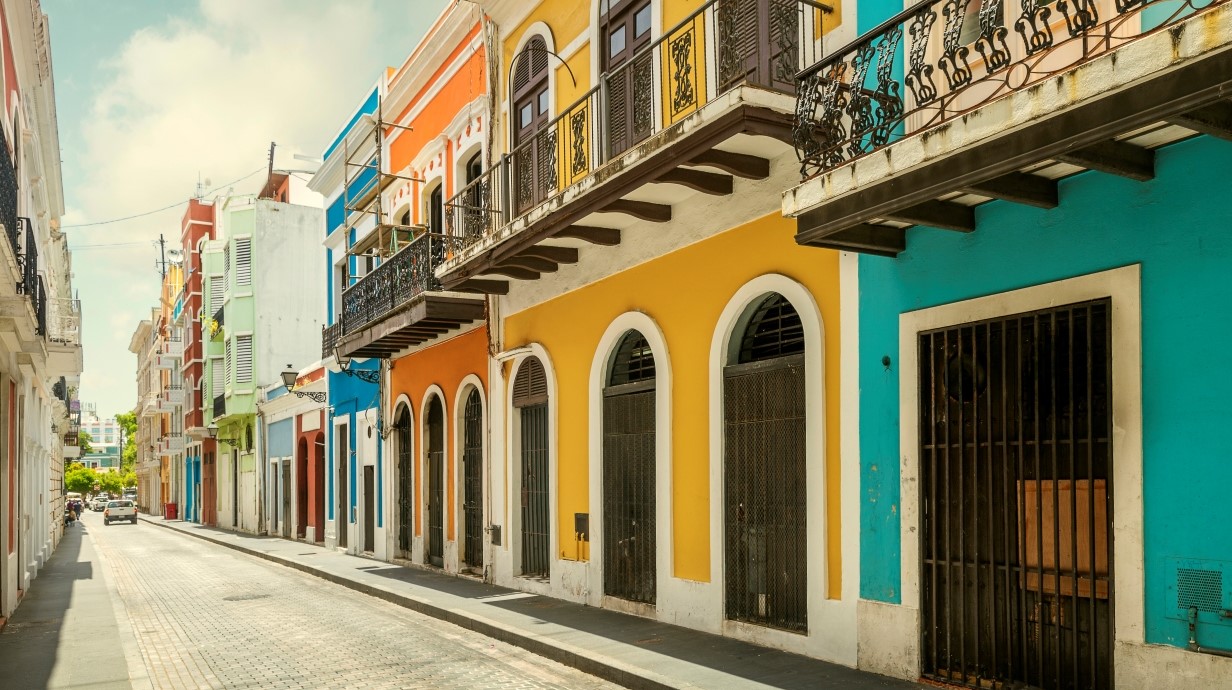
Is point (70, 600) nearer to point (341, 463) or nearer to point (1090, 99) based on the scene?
point (341, 463)

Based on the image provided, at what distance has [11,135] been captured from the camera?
504 inches

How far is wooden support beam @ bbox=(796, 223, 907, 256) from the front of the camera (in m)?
7.21

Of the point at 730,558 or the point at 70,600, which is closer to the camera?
the point at 730,558

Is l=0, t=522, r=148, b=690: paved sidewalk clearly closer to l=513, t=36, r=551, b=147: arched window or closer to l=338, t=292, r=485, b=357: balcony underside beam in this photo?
l=338, t=292, r=485, b=357: balcony underside beam

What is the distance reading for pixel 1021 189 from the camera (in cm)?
615

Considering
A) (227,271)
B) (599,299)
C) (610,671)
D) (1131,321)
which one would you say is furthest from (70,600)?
(227,271)

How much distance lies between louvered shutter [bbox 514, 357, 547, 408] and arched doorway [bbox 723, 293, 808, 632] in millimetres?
4148

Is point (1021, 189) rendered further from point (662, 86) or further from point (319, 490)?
point (319, 490)

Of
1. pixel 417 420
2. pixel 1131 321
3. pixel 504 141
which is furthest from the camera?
pixel 417 420

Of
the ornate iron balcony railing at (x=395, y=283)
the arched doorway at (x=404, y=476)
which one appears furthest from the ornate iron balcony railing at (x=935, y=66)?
the arched doorway at (x=404, y=476)

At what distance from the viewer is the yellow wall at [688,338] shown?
26.9 feet

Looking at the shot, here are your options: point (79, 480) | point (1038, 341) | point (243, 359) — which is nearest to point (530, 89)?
point (1038, 341)

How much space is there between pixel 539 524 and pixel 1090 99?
9356 millimetres

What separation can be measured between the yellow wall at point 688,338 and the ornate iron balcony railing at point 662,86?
121 cm
